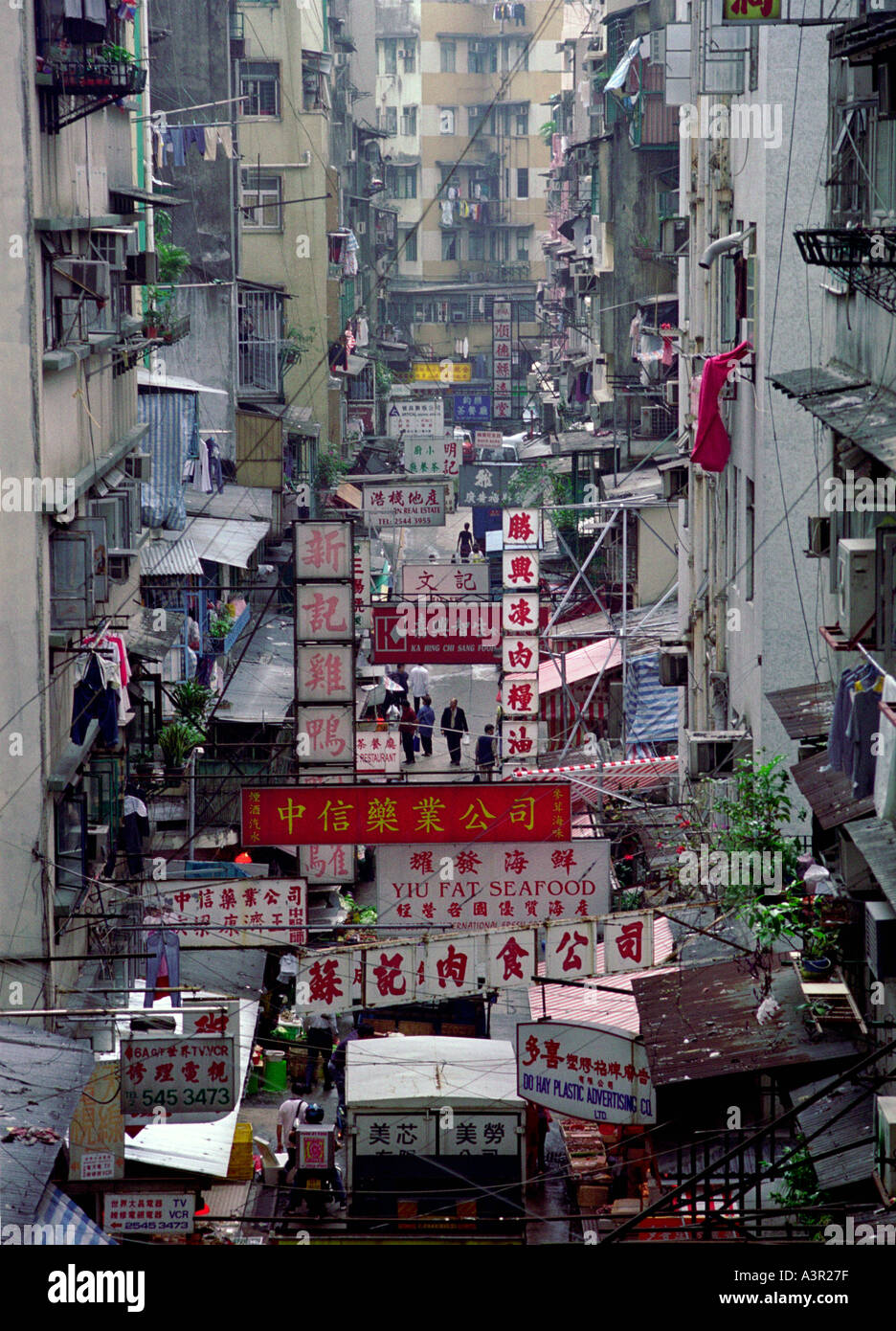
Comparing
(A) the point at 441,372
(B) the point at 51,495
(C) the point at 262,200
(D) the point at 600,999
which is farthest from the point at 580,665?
(A) the point at 441,372

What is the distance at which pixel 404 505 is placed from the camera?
3034 cm

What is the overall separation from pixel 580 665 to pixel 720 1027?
51.3ft

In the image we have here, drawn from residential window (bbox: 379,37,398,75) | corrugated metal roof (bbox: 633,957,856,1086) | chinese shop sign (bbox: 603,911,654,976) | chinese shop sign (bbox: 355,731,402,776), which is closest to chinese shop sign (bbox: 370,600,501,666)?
chinese shop sign (bbox: 355,731,402,776)

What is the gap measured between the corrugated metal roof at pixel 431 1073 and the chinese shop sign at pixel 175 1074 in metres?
2.55

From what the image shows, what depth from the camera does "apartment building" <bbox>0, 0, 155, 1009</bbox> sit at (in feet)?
51.9

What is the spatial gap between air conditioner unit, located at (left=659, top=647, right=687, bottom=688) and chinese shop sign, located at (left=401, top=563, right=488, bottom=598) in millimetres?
4951

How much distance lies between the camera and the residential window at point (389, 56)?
8706 centimetres

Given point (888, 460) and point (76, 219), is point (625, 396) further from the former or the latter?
point (888, 460)

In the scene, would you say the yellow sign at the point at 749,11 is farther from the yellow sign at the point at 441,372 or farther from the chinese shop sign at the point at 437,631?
the yellow sign at the point at 441,372

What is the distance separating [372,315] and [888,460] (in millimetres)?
64880

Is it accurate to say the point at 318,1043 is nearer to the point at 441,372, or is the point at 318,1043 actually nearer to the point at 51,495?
the point at 51,495

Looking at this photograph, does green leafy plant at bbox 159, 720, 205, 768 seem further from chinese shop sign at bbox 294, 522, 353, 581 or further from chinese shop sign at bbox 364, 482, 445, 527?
chinese shop sign at bbox 364, 482, 445, 527

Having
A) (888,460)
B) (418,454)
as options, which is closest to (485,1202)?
(888,460)
